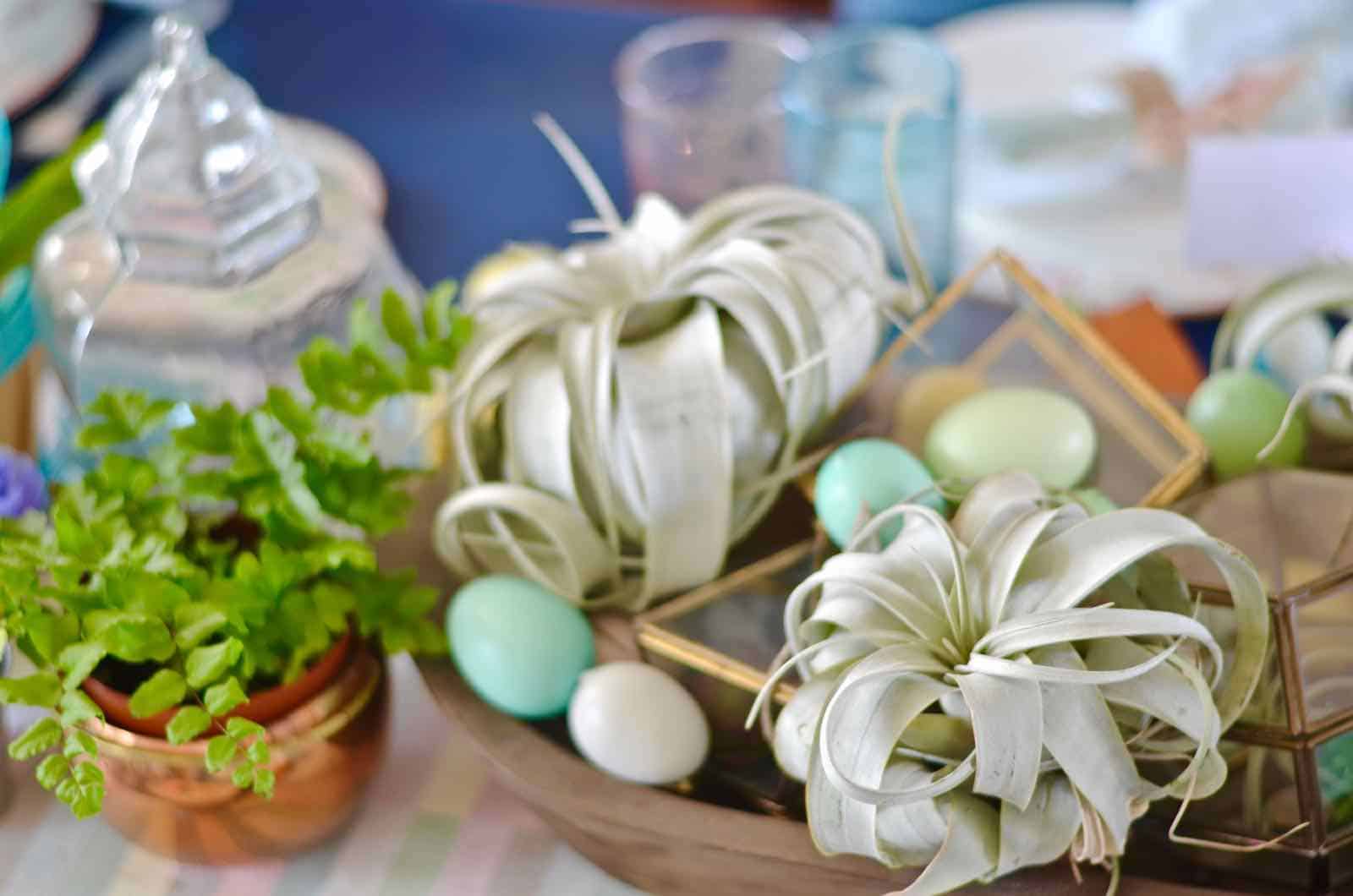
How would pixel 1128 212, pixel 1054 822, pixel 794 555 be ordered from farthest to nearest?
1. pixel 1128 212
2. pixel 794 555
3. pixel 1054 822

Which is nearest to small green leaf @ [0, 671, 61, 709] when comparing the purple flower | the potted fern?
the potted fern

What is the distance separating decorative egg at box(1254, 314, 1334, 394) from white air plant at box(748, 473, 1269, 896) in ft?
0.57

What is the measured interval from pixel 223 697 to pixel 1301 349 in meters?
0.43

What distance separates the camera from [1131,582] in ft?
1.50

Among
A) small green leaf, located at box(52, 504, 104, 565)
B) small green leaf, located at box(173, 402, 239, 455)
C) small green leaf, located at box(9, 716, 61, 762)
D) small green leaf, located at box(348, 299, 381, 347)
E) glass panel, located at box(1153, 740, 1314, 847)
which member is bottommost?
glass panel, located at box(1153, 740, 1314, 847)

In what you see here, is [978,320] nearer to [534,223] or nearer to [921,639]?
[921,639]

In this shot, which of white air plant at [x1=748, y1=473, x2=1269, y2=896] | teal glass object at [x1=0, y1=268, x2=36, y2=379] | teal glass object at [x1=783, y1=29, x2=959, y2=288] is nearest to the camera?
white air plant at [x1=748, y1=473, x2=1269, y2=896]

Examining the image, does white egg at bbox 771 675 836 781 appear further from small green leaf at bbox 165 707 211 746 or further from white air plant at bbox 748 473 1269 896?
small green leaf at bbox 165 707 211 746

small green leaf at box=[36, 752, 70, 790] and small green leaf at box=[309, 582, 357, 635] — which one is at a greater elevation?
small green leaf at box=[309, 582, 357, 635]

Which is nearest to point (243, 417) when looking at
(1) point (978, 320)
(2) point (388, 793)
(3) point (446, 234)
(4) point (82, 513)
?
(4) point (82, 513)

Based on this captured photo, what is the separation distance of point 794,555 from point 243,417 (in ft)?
0.66

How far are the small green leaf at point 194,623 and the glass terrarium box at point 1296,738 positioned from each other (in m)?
0.30

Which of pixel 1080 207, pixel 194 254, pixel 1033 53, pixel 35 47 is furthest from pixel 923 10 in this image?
pixel 194 254

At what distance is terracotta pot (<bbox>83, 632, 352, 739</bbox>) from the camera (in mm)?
479
